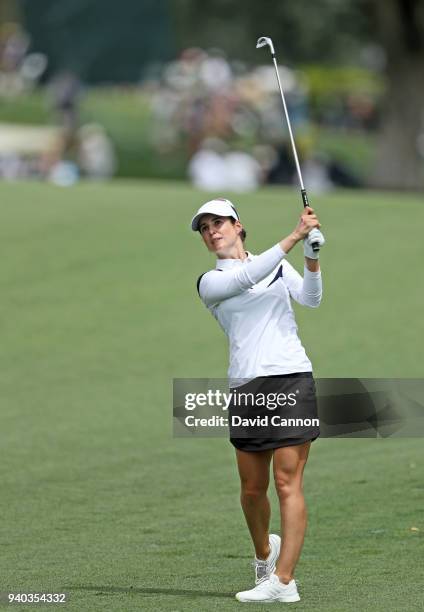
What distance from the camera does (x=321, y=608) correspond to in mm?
Answer: 6730

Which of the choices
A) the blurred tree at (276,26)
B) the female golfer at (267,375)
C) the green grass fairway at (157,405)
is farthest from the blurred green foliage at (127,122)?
the female golfer at (267,375)

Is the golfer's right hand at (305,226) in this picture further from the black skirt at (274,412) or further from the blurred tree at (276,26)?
the blurred tree at (276,26)

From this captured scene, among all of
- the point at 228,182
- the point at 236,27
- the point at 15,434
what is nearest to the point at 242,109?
the point at 228,182

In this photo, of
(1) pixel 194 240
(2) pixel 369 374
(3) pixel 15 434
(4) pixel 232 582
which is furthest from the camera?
(1) pixel 194 240

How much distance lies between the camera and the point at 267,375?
7016 millimetres

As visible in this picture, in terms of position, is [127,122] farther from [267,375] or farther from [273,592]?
[273,592]

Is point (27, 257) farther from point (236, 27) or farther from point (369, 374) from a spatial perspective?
point (236, 27)

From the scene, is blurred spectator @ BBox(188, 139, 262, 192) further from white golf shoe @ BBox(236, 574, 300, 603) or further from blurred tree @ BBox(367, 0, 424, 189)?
white golf shoe @ BBox(236, 574, 300, 603)

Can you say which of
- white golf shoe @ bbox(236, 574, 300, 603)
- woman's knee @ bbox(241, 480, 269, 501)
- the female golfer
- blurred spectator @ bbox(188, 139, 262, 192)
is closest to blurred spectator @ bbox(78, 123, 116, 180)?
blurred spectator @ bbox(188, 139, 262, 192)

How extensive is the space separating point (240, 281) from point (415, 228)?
15154 mm

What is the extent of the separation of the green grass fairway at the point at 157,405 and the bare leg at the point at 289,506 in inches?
8.9

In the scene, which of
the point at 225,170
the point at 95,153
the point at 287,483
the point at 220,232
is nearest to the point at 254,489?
the point at 287,483

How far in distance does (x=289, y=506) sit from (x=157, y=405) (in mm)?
7692

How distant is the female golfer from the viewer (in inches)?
275
